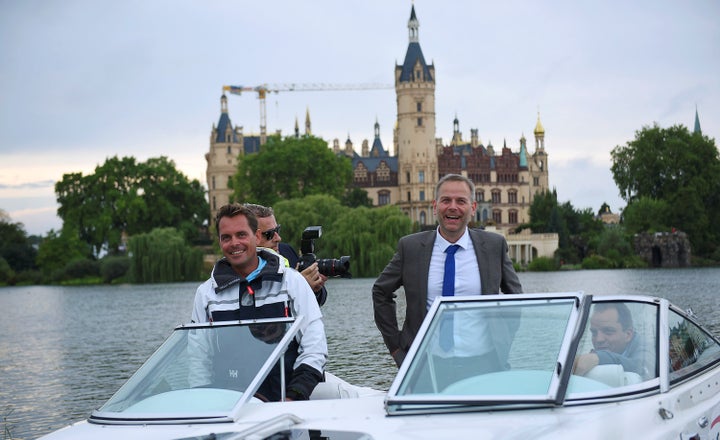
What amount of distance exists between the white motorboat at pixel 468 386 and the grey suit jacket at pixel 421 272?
Result: 1049mm

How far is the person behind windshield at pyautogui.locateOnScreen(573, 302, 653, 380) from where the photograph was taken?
14.6 feet

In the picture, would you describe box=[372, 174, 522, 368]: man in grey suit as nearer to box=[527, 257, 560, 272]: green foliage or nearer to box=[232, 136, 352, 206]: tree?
box=[527, 257, 560, 272]: green foliage

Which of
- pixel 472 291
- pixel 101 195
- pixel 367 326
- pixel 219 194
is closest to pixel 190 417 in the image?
pixel 472 291

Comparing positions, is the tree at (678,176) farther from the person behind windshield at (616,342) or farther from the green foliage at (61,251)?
the person behind windshield at (616,342)

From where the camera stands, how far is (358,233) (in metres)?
59.3

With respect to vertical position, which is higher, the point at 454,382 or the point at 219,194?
the point at 219,194

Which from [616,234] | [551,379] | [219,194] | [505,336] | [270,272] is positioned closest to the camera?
[551,379]

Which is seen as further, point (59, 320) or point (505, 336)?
point (59, 320)

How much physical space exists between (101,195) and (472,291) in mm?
94797

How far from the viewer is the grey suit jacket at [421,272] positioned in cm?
567

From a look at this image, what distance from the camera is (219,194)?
137 meters

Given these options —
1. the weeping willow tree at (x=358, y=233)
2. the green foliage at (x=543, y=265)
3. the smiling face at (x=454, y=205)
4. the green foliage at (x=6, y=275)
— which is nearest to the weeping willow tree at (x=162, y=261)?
the weeping willow tree at (x=358, y=233)

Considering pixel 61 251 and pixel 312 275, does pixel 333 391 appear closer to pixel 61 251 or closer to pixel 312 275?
pixel 312 275

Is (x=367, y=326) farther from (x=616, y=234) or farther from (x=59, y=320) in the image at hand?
(x=616, y=234)
